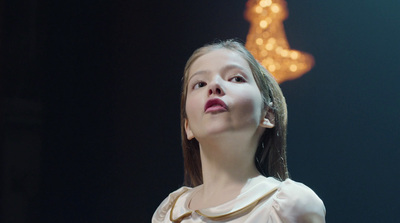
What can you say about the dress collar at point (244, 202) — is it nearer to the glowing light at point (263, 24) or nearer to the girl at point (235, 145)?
the girl at point (235, 145)

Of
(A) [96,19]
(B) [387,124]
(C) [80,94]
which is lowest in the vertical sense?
(B) [387,124]

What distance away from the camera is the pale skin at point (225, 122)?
111cm

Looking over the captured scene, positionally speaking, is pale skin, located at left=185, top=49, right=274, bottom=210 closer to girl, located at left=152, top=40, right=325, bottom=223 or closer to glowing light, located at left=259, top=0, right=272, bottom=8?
girl, located at left=152, top=40, right=325, bottom=223

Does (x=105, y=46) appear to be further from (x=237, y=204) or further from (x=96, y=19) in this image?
(x=237, y=204)

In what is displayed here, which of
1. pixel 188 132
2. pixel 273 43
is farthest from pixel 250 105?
pixel 273 43

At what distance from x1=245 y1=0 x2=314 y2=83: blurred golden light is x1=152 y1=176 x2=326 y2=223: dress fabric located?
0.51m

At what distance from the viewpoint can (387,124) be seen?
4.68ft

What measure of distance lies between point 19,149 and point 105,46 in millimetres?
510

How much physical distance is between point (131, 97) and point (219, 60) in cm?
64

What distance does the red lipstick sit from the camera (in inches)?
43.5

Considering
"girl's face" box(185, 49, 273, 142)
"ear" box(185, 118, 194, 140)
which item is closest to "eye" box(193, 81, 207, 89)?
"girl's face" box(185, 49, 273, 142)

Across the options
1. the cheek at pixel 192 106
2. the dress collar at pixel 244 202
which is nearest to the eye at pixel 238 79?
the cheek at pixel 192 106

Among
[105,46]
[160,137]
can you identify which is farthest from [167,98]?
[105,46]

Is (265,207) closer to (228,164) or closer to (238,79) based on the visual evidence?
(228,164)
